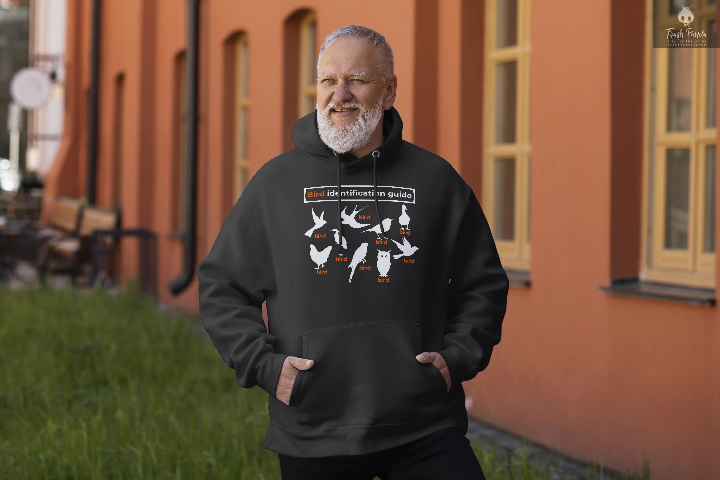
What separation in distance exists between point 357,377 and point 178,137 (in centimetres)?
1169

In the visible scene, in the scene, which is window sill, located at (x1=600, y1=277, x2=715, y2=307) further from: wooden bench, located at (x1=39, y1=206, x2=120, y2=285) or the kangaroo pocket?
wooden bench, located at (x1=39, y1=206, x2=120, y2=285)

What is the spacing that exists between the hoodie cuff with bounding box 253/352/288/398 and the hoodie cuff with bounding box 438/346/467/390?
0.37 meters

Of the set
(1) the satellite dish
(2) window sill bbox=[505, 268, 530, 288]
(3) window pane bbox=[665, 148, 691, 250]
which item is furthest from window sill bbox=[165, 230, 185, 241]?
(3) window pane bbox=[665, 148, 691, 250]

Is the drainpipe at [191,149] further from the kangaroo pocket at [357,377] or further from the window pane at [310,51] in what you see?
the kangaroo pocket at [357,377]

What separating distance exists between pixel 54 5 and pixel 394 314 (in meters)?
23.1

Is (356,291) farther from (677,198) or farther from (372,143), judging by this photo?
(677,198)

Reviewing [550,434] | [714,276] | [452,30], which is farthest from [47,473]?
[452,30]

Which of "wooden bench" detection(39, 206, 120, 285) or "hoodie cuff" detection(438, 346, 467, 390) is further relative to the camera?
"wooden bench" detection(39, 206, 120, 285)

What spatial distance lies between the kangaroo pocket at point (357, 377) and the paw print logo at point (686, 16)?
332 cm

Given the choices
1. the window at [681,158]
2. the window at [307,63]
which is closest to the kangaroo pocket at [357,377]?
the window at [681,158]

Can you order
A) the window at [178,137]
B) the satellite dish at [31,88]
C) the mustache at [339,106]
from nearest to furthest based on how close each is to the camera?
the mustache at [339,106], the window at [178,137], the satellite dish at [31,88]

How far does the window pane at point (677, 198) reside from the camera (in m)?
5.21

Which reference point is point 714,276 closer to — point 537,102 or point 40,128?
point 537,102

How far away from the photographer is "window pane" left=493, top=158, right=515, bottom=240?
673 cm
